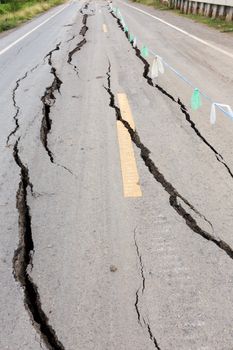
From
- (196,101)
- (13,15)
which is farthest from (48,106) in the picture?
(13,15)

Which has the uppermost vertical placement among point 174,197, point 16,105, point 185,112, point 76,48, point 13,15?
point 174,197

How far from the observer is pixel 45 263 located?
2.54 meters

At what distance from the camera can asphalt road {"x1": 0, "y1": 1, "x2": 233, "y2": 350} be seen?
2.10 metres

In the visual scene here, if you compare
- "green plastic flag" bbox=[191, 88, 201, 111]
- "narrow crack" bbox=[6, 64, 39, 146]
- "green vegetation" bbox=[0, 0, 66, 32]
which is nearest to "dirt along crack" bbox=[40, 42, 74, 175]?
"narrow crack" bbox=[6, 64, 39, 146]

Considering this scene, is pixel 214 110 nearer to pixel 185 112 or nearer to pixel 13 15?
pixel 185 112

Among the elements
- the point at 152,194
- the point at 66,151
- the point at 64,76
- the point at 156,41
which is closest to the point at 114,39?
the point at 156,41

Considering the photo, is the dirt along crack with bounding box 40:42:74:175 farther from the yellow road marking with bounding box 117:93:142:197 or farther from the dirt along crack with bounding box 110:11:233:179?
the dirt along crack with bounding box 110:11:233:179

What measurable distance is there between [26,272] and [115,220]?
0.77 metres

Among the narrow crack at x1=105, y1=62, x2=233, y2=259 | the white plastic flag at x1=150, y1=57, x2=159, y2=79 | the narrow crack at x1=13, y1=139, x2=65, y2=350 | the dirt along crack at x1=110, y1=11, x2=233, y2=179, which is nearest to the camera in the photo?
the narrow crack at x1=13, y1=139, x2=65, y2=350

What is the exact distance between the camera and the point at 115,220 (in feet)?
9.73

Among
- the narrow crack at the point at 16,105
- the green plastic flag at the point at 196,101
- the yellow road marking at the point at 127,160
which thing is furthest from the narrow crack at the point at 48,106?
the green plastic flag at the point at 196,101

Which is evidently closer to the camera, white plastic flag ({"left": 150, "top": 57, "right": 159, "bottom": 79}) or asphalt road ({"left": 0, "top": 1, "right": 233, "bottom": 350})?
asphalt road ({"left": 0, "top": 1, "right": 233, "bottom": 350})

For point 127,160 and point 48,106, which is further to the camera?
point 48,106

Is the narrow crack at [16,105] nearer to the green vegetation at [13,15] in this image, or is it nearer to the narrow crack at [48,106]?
the narrow crack at [48,106]
